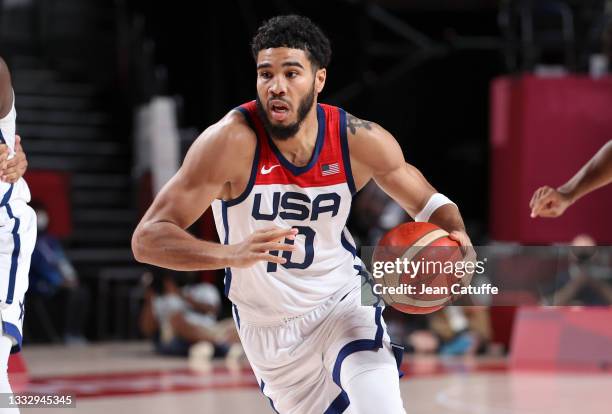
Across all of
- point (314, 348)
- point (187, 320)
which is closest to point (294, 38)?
point (314, 348)

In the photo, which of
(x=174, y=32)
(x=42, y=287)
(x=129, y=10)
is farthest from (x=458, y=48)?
(x=42, y=287)

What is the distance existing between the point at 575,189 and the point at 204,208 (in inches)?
73.0

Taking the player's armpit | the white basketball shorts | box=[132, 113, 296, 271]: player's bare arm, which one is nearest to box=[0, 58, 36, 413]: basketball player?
box=[132, 113, 296, 271]: player's bare arm

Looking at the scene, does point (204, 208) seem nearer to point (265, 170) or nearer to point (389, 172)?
point (265, 170)

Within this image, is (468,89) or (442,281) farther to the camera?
(468,89)

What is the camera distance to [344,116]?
4.28m

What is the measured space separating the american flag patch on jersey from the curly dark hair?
15.3 inches

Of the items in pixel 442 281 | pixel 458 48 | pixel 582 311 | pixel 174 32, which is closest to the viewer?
pixel 442 281

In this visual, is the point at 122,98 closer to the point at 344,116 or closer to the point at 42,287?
the point at 42,287

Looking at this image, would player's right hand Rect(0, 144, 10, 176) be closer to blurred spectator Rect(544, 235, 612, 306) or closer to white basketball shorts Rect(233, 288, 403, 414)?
white basketball shorts Rect(233, 288, 403, 414)

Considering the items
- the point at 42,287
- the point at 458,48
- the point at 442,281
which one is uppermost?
the point at 458,48

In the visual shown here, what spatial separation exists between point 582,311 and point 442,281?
5990mm

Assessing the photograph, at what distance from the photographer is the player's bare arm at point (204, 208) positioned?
3471mm

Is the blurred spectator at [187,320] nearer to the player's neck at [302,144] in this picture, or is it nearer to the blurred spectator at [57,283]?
the blurred spectator at [57,283]
